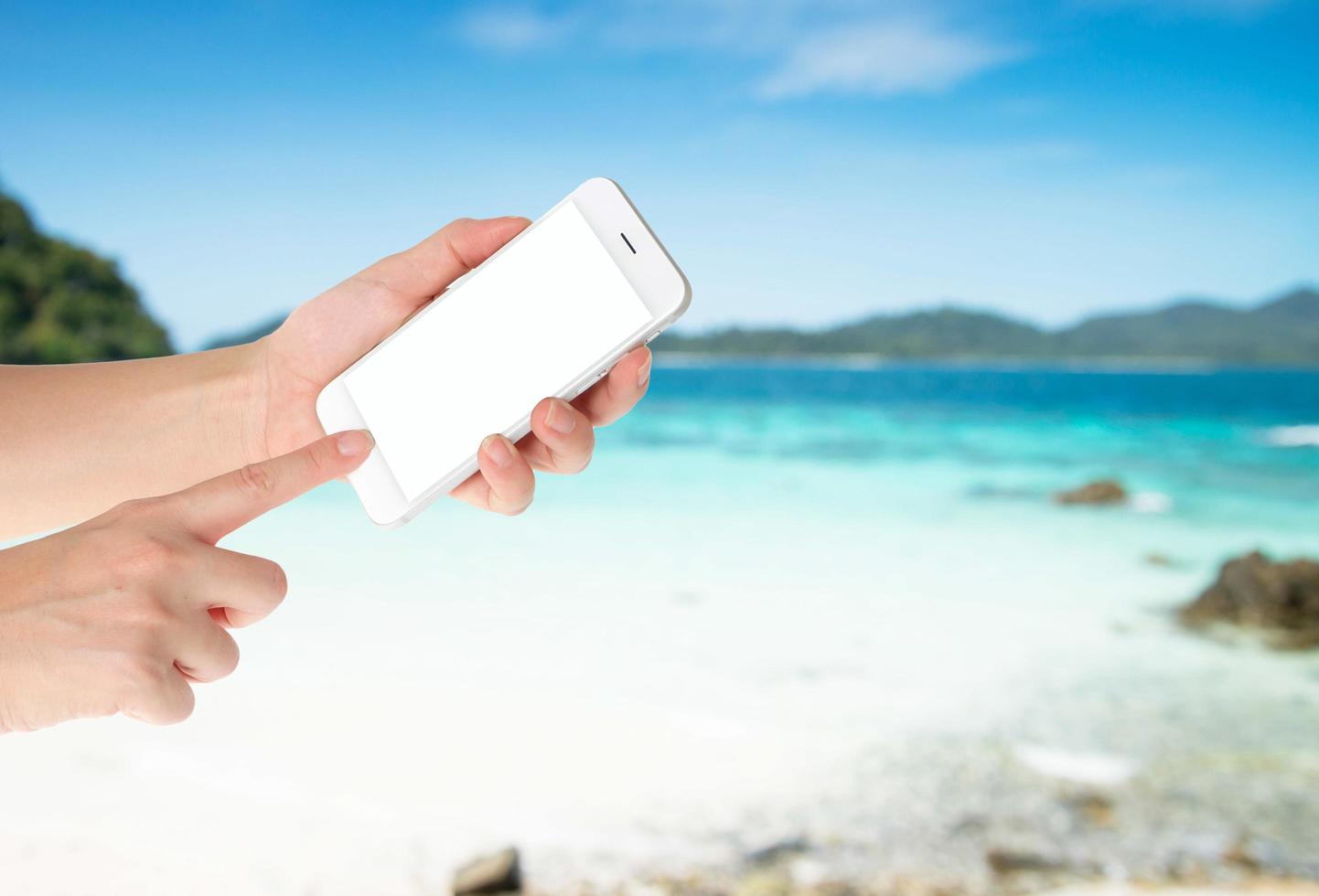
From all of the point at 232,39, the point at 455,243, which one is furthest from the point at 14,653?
the point at 232,39

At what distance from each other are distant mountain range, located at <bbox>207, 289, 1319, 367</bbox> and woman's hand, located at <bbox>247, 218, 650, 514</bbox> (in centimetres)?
2089

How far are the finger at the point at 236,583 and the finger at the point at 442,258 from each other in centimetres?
67

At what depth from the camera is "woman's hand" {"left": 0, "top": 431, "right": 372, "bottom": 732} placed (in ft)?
2.08

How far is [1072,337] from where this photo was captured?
92.8 ft

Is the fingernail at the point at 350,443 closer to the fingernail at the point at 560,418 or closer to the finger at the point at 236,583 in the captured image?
the finger at the point at 236,583

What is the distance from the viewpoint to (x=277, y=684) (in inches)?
124

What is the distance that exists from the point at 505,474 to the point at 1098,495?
6.89 meters

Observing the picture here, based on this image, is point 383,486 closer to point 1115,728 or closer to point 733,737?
point 733,737

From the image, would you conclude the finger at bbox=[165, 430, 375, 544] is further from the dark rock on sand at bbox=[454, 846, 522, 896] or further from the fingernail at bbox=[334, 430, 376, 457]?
the dark rock on sand at bbox=[454, 846, 522, 896]

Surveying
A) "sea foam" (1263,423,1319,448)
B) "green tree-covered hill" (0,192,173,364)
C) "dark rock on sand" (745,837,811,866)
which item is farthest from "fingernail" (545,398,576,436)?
"green tree-covered hill" (0,192,173,364)

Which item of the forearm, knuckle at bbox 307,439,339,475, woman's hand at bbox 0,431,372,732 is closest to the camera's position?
woman's hand at bbox 0,431,372,732

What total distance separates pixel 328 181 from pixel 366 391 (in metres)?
15.1

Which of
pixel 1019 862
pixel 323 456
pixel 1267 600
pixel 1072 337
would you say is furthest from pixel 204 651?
pixel 1072 337

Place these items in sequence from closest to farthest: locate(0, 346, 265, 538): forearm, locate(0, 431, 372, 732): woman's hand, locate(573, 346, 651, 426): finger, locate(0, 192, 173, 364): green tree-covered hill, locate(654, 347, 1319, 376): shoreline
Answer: locate(0, 431, 372, 732): woman's hand < locate(0, 346, 265, 538): forearm < locate(573, 346, 651, 426): finger < locate(0, 192, 173, 364): green tree-covered hill < locate(654, 347, 1319, 376): shoreline
